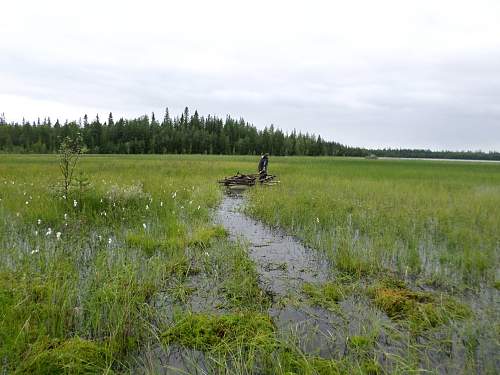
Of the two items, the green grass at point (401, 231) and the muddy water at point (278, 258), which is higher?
the green grass at point (401, 231)

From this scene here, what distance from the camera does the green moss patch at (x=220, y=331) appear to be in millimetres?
3412

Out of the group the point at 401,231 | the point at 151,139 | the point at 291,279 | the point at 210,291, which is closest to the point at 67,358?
the point at 210,291

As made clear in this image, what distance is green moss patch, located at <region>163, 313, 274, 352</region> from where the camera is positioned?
134 inches

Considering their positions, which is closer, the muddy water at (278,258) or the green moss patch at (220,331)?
the green moss patch at (220,331)

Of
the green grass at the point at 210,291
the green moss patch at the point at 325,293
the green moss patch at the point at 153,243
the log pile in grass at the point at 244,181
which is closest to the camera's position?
the green grass at the point at 210,291

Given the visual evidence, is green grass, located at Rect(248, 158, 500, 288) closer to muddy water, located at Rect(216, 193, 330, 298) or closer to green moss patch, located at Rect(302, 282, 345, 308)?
muddy water, located at Rect(216, 193, 330, 298)

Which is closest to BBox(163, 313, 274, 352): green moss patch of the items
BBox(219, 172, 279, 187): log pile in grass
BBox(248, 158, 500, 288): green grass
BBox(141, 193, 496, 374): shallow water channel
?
BBox(141, 193, 496, 374): shallow water channel

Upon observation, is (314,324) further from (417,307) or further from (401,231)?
(401,231)

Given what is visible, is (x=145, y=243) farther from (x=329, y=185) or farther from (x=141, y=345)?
(x=329, y=185)

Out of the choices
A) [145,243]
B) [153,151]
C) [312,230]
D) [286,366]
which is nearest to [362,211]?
[312,230]

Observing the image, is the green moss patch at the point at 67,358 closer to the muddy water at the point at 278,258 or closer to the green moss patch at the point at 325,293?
the muddy water at the point at 278,258

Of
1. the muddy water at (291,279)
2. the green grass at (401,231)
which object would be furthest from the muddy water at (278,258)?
the green grass at (401,231)

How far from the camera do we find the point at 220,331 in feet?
12.1

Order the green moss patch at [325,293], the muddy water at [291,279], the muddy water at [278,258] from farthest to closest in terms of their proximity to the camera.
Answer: the muddy water at [278,258], the green moss patch at [325,293], the muddy water at [291,279]
